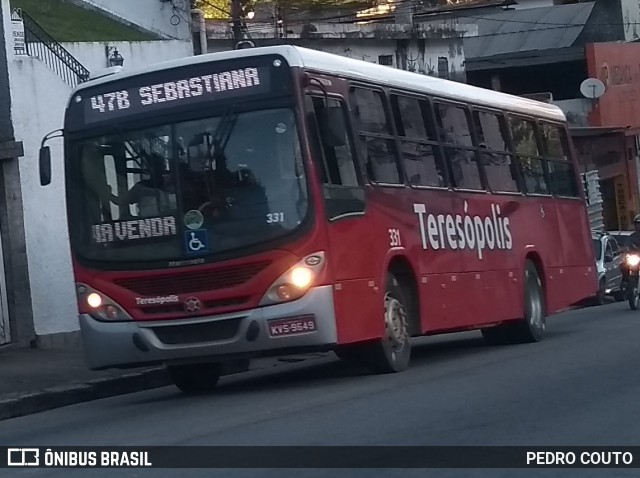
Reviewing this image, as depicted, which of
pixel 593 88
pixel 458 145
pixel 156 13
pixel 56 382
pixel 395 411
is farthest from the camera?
pixel 593 88

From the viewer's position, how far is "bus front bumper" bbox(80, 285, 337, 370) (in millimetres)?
12820

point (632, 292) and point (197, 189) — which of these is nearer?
point (197, 189)

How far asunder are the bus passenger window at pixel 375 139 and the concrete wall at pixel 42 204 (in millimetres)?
8154

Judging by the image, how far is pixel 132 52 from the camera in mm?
25016

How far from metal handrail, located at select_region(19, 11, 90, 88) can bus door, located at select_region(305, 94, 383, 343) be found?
9899 millimetres

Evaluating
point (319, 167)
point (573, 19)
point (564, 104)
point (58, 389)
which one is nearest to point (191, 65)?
point (319, 167)

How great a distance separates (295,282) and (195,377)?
2.79 meters

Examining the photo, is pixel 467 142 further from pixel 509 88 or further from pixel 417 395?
pixel 509 88

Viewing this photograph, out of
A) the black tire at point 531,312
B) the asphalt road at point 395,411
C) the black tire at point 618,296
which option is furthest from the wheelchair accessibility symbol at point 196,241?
the black tire at point 618,296

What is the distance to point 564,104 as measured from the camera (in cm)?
4584

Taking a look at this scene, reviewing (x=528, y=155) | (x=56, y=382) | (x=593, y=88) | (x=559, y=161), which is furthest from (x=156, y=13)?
(x=593, y=88)

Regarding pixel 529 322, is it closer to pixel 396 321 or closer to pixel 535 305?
pixel 535 305


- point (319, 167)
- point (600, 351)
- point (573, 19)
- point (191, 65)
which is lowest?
point (600, 351)

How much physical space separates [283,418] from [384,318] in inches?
122
